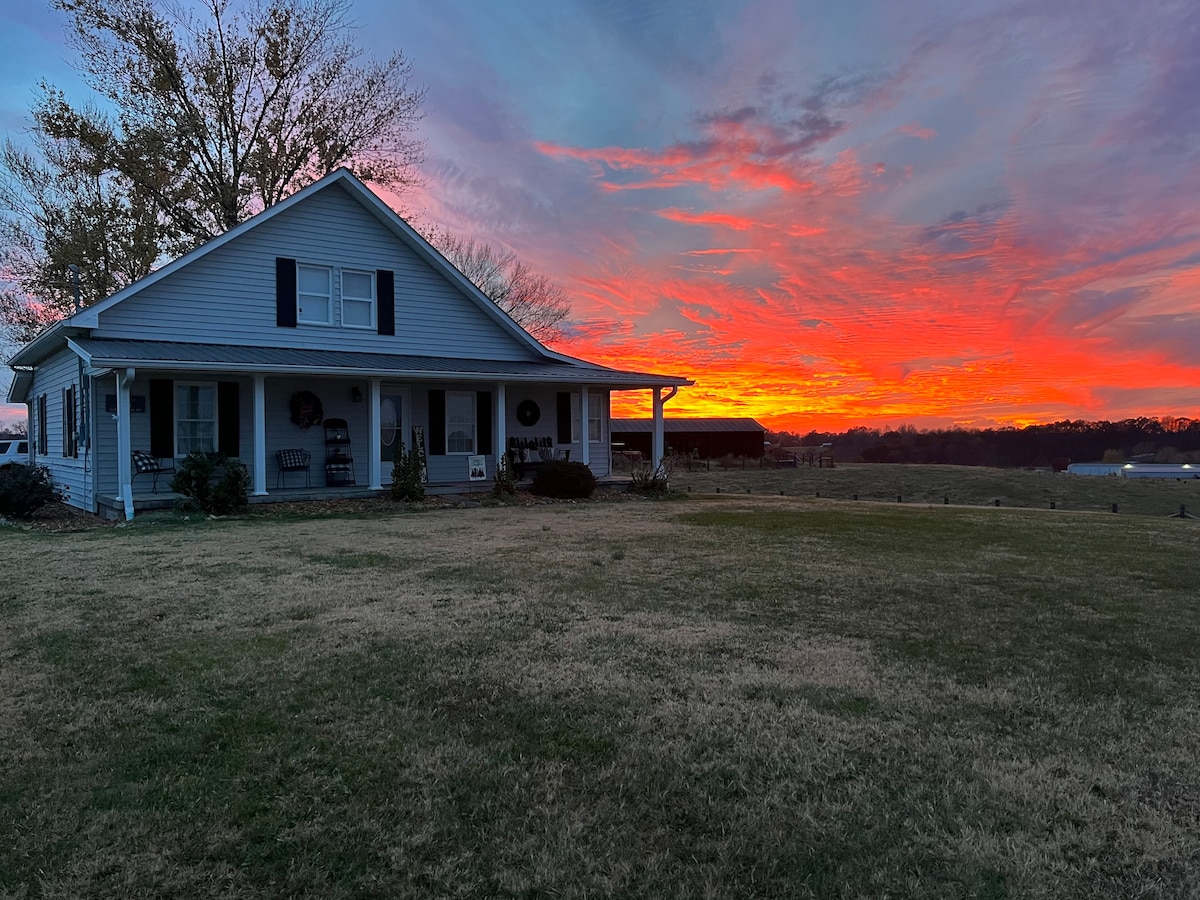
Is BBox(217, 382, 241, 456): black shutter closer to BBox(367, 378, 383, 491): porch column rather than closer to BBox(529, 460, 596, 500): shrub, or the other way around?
BBox(367, 378, 383, 491): porch column

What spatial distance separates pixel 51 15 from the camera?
2044cm

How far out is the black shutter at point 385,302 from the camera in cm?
1594

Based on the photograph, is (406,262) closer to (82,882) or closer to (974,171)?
(974,171)

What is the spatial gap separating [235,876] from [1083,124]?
48.6 ft

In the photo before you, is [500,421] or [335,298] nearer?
[335,298]

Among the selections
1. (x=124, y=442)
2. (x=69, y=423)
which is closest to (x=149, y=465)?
(x=124, y=442)

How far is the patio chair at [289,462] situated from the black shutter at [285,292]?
2.62 m

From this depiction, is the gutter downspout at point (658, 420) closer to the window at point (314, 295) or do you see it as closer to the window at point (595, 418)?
the window at point (595, 418)

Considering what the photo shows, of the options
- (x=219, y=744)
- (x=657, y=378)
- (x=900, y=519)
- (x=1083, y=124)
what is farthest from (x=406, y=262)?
(x=219, y=744)

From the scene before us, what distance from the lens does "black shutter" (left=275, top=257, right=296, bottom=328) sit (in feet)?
48.5

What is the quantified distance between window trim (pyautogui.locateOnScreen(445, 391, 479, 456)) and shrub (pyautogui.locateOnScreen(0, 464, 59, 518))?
734 cm

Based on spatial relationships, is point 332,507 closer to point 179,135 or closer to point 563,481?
point 563,481

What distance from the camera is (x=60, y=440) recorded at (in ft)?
53.3

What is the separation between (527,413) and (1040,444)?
52.8 m
